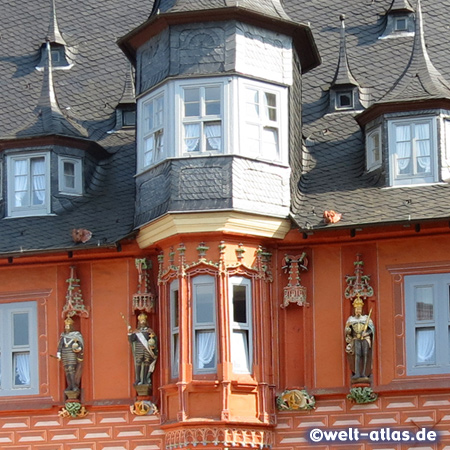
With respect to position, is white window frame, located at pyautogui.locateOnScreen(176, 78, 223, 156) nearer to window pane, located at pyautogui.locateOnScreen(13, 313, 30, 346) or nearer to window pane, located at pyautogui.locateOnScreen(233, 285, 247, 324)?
window pane, located at pyautogui.locateOnScreen(233, 285, 247, 324)

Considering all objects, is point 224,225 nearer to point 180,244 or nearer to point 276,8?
point 180,244

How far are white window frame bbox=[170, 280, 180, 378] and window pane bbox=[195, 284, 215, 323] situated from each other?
47 cm

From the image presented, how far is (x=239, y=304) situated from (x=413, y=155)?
5214 mm

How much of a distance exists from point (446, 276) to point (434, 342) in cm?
149

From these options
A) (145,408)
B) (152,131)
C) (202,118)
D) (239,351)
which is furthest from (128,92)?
(145,408)

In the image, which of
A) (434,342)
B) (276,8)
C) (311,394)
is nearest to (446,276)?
(434,342)

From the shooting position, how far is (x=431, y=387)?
38219 mm

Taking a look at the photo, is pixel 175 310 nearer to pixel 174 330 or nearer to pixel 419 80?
pixel 174 330

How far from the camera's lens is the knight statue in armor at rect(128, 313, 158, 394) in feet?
130

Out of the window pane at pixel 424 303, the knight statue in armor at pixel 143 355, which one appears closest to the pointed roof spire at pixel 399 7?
the window pane at pixel 424 303

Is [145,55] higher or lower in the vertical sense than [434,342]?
higher

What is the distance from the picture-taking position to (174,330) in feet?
129

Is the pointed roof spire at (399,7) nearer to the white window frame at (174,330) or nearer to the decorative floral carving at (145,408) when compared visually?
the white window frame at (174,330)

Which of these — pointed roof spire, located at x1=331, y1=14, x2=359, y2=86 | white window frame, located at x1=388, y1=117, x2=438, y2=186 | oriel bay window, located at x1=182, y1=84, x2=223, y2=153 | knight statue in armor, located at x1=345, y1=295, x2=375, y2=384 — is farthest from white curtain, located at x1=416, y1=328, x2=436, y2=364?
pointed roof spire, located at x1=331, y1=14, x2=359, y2=86
